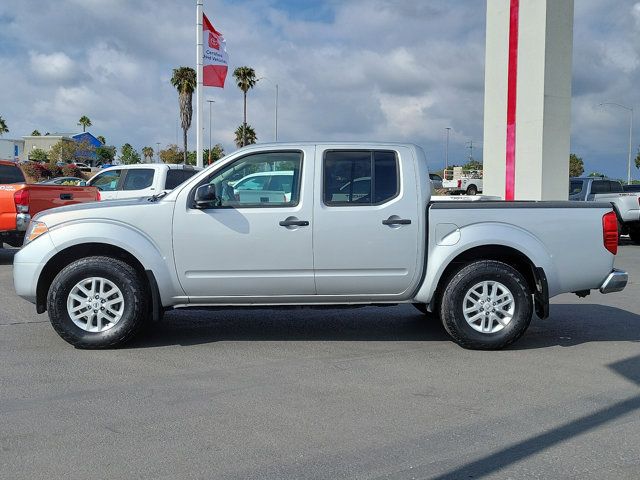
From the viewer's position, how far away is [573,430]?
4320mm

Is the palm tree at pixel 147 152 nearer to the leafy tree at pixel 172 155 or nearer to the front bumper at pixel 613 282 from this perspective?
the leafy tree at pixel 172 155

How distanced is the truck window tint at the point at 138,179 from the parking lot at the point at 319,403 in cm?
734

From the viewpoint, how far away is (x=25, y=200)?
11.5 m

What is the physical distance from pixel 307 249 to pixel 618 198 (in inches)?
540

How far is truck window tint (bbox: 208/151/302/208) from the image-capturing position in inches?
249

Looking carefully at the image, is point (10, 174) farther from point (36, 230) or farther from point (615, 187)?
point (615, 187)

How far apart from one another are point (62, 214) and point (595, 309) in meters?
6.59

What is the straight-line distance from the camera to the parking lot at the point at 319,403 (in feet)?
12.5

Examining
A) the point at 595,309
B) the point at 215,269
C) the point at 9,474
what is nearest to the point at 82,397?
the point at 9,474

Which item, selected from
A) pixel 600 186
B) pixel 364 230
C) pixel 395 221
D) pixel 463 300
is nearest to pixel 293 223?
pixel 364 230

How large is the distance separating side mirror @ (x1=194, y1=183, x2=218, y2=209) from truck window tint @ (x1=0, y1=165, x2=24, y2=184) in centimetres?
855

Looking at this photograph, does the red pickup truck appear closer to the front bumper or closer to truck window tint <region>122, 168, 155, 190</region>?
truck window tint <region>122, 168, 155, 190</region>

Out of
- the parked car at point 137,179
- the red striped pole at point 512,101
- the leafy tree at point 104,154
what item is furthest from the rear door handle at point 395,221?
the leafy tree at point 104,154

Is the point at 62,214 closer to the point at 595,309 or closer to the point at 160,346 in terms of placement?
the point at 160,346
